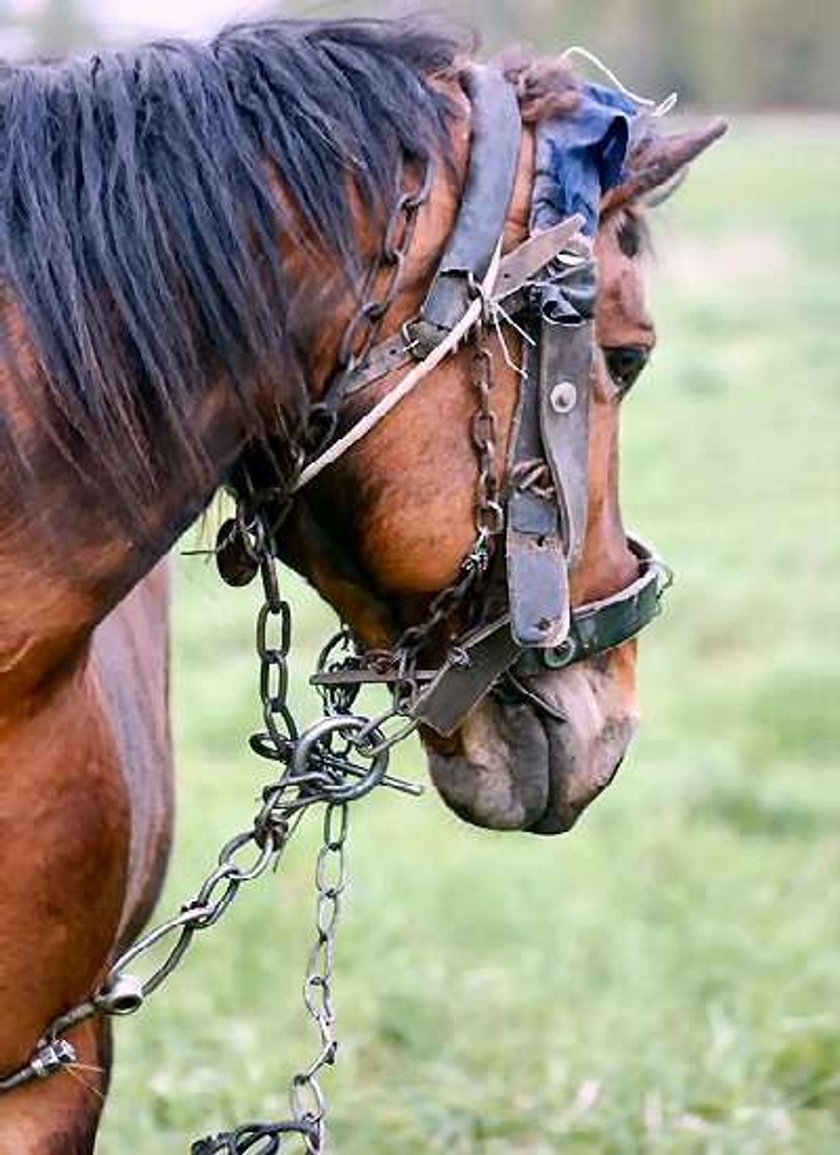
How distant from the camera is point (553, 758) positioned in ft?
7.19

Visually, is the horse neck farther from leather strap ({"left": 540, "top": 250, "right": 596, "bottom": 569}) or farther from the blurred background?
the blurred background

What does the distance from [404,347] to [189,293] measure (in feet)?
0.71

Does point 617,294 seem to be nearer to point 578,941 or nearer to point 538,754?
point 538,754

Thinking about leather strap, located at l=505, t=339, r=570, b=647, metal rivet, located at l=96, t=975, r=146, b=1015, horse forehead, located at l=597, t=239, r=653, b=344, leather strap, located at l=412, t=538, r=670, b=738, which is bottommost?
metal rivet, located at l=96, t=975, r=146, b=1015

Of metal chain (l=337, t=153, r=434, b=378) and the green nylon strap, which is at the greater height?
metal chain (l=337, t=153, r=434, b=378)

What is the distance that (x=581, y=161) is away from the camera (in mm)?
2020

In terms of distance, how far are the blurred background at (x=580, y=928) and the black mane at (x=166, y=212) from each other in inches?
8.6

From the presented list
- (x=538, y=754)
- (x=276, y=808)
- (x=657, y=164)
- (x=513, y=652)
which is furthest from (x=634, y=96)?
(x=276, y=808)

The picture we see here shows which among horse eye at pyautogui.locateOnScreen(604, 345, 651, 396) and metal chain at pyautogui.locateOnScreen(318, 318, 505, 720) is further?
horse eye at pyautogui.locateOnScreen(604, 345, 651, 396)

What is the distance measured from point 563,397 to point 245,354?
327mm

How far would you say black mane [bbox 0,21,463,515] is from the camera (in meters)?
1.87

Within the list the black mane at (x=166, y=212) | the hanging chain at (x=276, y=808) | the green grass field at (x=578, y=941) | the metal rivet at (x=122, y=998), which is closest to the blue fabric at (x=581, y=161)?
the black mane at (x=166, y=212)

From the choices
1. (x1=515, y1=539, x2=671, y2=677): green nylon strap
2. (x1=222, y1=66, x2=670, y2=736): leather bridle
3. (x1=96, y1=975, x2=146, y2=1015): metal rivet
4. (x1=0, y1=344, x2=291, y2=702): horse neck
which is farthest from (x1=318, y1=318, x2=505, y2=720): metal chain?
(x1=96, y1=975, x2=146, y2=1015): metal rivet

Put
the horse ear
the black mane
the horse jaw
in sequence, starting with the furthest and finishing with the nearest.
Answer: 1. the horse jaw
2. the horse ear
3. the black mane
